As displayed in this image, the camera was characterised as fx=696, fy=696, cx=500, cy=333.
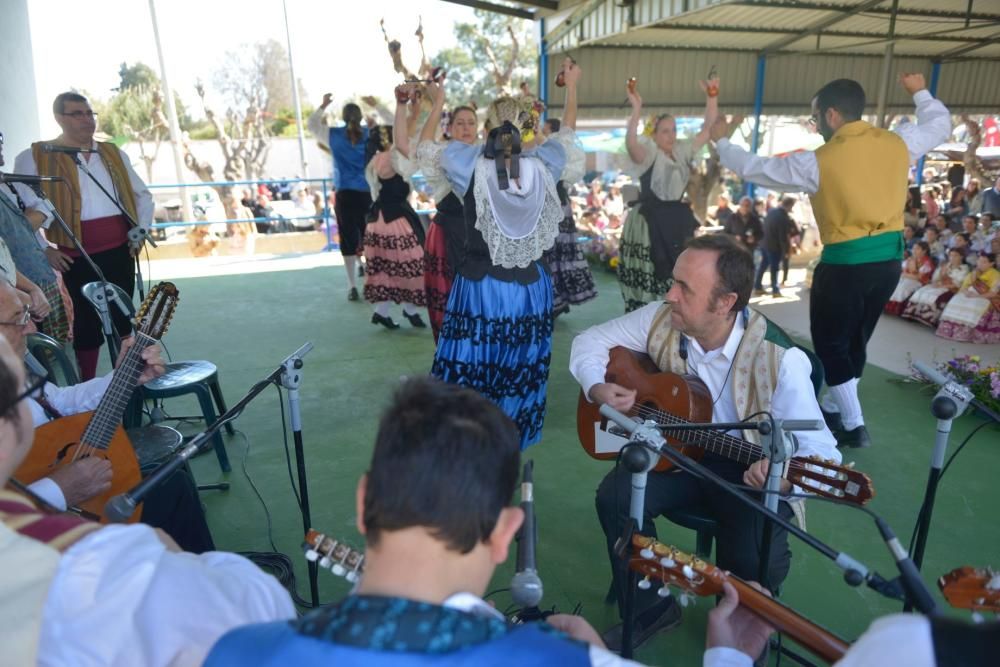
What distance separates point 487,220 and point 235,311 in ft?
13.9

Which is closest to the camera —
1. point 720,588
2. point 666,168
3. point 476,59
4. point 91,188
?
point 720,588

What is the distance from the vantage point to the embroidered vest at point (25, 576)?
876 mm

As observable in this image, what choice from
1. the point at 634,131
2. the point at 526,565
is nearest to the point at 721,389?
the point at 526,565

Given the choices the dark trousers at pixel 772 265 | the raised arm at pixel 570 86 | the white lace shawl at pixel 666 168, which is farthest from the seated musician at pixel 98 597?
the dark trousers at pixel 772 265

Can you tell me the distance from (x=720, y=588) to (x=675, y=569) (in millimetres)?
89

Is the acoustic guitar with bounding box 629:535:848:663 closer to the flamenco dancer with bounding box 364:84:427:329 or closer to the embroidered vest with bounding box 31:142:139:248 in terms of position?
the embroidered vest with bounding box 31:142:139:248

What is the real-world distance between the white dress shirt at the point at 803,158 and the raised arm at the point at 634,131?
0.65 meters

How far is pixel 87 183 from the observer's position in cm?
394

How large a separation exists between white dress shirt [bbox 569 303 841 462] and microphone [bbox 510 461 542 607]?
958 mm

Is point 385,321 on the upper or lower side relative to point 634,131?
lower

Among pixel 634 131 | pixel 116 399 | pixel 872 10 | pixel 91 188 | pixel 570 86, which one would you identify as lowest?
pixel 116 399

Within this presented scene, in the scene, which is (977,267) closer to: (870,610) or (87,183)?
(870,610)

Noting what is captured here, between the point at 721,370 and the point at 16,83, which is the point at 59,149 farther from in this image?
the point at 16,83

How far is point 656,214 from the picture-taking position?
4938mm
